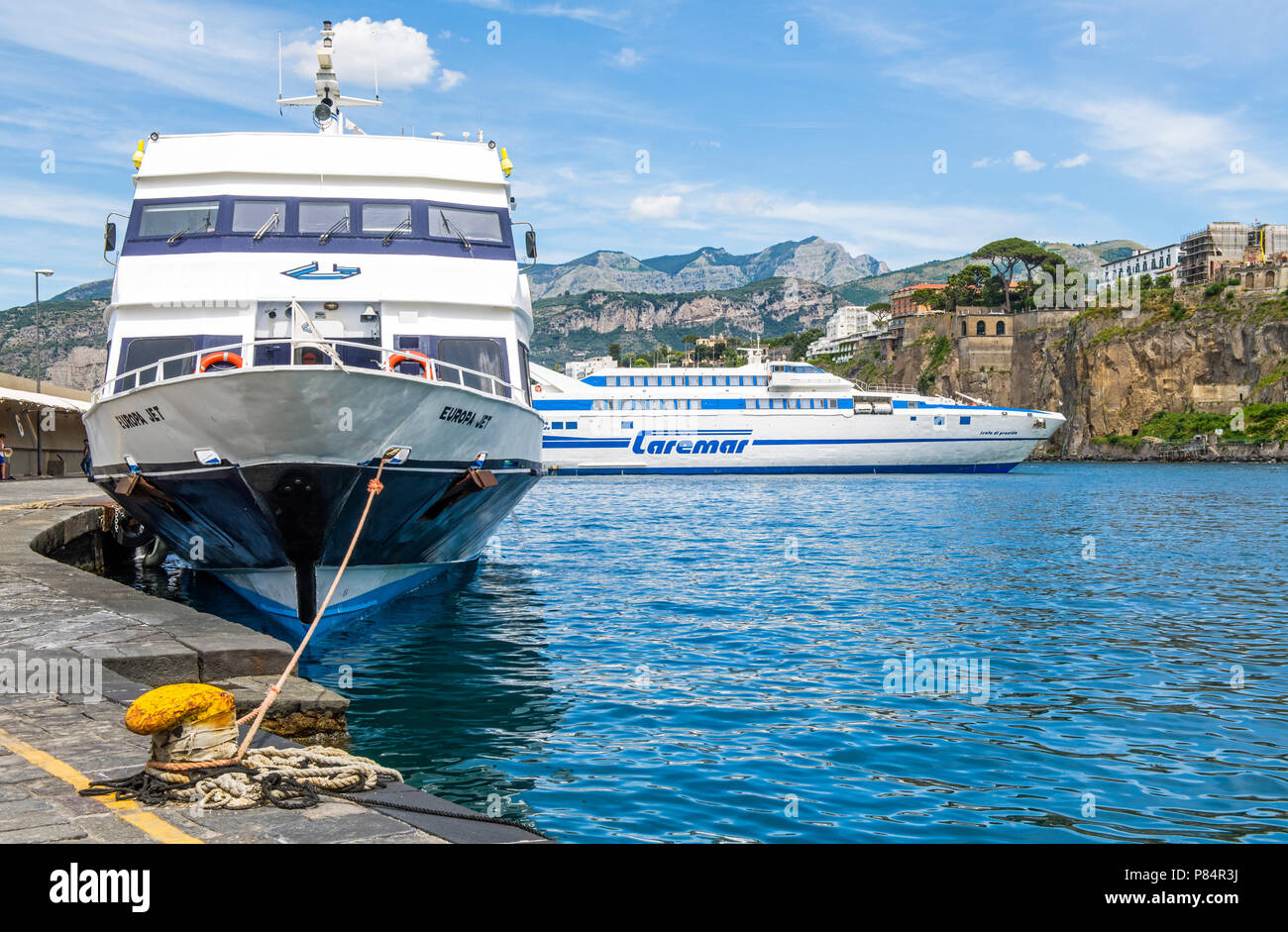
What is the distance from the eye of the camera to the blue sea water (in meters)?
7.56

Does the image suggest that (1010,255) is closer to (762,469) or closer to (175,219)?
(762,469)

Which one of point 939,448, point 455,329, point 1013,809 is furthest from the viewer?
point 939,448

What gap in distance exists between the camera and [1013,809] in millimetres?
7523

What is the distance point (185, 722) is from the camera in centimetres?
554

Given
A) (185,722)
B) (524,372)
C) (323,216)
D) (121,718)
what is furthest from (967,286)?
(185,722)

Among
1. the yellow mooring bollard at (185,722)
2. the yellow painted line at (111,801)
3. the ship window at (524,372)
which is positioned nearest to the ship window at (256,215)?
the ship window at (524,372)

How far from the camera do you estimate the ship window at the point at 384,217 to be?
51.5 feet

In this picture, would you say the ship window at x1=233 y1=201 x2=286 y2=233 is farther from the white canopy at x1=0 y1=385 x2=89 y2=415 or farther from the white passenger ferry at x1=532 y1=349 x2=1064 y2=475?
the white passenger ferry at x1=532 y1=349 x2=1064 y2=475

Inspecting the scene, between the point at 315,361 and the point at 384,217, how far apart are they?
3543mm

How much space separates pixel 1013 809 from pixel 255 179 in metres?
13.8
